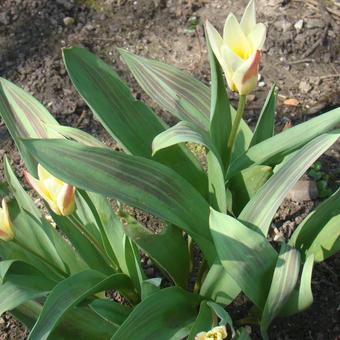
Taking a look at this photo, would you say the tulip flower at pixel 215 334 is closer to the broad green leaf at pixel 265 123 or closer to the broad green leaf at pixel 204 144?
the broad green leaf at pixel 204 144

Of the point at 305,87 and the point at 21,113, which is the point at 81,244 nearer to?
the point at 21,113

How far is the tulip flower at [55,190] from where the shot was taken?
115 cm

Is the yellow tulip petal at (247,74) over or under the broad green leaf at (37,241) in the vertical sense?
over

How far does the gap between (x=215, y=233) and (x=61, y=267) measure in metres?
0.40

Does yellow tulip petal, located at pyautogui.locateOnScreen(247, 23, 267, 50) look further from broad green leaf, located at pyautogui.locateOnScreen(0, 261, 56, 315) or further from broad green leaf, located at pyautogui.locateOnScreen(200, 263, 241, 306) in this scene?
broad green leaf, located at pyautogui.locateOnScreen(0, 261, 56, 315)

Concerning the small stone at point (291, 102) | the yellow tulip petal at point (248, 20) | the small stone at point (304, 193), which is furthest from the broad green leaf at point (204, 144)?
the small stone at point (291, 102)

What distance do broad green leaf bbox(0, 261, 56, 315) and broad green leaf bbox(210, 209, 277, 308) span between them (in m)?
0.35

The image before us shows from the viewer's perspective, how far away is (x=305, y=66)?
2.31 m

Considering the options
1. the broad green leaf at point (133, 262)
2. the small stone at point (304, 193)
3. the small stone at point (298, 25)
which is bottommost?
the small stone at point (304, 193)

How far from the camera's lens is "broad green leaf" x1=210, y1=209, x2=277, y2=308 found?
1.19 meters

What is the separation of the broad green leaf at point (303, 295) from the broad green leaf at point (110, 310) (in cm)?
35

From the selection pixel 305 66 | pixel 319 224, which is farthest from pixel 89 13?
pixel 319 224

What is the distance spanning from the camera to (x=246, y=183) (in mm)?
1455

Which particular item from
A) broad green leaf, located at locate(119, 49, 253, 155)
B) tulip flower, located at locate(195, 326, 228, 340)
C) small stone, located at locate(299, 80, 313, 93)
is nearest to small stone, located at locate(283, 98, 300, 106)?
small stone, located at locate(299, 80, 313, 93)
